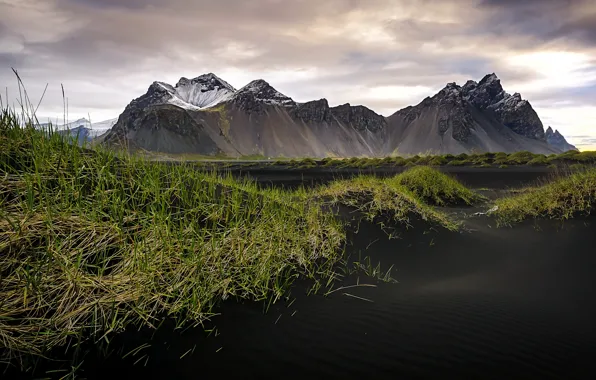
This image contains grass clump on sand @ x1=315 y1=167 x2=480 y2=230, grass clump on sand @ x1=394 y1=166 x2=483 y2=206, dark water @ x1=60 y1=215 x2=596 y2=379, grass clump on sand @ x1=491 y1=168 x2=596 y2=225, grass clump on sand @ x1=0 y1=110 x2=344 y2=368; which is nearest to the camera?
dark water @ x1=60 y1=215 x2=596 y2=379

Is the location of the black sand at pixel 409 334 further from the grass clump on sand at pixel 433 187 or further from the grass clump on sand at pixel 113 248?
the grass clump on sand at pixel 433 187

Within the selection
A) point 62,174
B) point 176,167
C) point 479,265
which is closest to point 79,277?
point 62,174

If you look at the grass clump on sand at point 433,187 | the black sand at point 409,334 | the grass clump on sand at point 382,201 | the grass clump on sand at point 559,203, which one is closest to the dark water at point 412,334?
the black sand at point 409,334

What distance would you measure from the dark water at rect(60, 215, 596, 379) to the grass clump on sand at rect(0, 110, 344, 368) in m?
0.48

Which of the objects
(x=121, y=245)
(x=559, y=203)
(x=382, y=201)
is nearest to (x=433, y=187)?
(x=559, y=203)

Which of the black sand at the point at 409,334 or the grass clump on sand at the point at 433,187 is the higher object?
the grass clump on sand at the point at 433,187

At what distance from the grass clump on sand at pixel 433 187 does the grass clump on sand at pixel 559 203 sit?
2941mm

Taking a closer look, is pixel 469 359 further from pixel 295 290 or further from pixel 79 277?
pixel 79 277

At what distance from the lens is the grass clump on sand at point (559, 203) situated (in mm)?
9773

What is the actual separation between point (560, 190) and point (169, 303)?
1270cm

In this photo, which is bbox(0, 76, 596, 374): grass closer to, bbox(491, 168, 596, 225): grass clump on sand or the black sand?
the black sand

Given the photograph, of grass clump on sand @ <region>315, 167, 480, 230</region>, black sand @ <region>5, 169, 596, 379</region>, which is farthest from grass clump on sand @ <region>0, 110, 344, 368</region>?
grass clump on sand @ <region>315, 167, 480, 230</region>

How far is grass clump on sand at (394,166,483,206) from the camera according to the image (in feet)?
46.9

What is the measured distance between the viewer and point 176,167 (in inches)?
262
